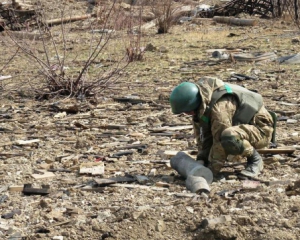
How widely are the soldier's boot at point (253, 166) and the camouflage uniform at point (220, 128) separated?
10 centimetres

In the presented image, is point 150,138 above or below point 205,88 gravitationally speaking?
below

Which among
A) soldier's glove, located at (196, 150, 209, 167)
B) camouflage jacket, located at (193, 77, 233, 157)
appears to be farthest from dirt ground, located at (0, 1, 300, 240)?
camouflage jacket, located at (193, 77, 233, 157)

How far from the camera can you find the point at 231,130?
5.65 meters

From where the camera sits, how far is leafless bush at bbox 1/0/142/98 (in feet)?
33.7

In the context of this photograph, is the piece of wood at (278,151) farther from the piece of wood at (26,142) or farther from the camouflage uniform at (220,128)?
the piece of wood at (26,142)

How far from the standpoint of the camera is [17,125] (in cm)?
A: 876

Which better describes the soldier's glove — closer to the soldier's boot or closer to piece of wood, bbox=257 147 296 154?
the soldier's boot

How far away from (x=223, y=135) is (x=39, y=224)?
1620 millimetres

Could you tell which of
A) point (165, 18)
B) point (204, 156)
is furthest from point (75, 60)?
point (204, 156)

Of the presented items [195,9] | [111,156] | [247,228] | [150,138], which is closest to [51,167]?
[111,156]

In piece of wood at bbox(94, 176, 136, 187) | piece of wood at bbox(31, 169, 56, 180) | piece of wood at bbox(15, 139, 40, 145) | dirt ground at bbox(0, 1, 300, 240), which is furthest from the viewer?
piece of wood at bbox(15, 139, 40, 145)

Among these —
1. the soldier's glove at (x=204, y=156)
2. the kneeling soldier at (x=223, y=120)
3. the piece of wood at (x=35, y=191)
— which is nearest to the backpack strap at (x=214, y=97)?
the kneeling soldier at (x=223, y=120)

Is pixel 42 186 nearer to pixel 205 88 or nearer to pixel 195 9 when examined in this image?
pixel 205 88

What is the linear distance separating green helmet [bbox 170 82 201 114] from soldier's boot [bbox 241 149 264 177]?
A: 0.75 m
